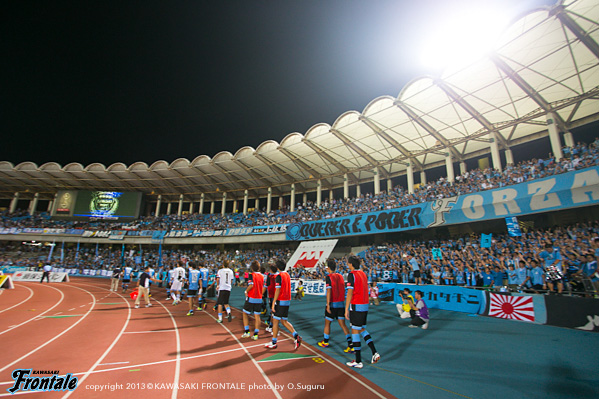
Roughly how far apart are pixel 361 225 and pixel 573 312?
18101 millimetres

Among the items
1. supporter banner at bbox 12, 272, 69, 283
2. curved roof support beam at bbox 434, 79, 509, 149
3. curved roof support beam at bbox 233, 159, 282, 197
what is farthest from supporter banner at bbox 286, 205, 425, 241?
supporter banner at bbox 12, 272, 69, 283

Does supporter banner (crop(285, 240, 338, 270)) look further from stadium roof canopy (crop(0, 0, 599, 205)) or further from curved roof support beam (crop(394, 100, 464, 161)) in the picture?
curved roof support beam (crop(394, 100, 464, 161))

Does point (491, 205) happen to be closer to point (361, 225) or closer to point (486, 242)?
point (486, 242)

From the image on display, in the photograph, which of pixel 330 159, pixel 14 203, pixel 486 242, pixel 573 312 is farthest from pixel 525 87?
pixel 14 203

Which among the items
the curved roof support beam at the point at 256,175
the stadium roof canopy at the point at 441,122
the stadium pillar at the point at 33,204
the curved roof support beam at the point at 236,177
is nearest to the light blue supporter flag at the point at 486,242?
the stadium roof canopy at the point at 441,122

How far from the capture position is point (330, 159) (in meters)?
30.2

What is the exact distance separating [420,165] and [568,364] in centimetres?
2590

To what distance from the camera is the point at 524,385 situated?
4230 millimetres

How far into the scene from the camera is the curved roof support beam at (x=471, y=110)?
18625mm

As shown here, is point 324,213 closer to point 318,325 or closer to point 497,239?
point 497,239

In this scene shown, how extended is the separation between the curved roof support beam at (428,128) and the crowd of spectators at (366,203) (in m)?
2.52

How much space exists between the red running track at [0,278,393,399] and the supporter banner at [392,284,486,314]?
21.7ft

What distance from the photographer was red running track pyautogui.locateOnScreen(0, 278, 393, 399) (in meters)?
4.15

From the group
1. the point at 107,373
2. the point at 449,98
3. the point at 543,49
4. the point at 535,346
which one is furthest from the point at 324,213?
the point at 107,373
